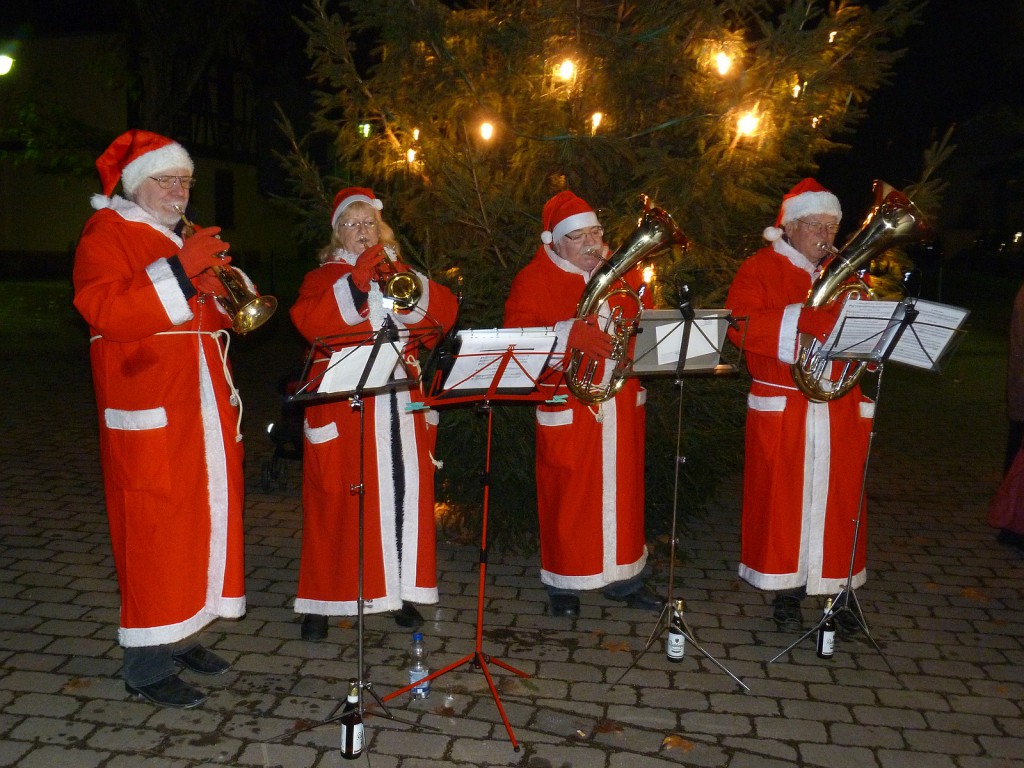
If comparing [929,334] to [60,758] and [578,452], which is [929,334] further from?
[60,758]

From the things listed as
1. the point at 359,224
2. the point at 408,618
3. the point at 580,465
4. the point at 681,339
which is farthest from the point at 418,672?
the point at 359,224

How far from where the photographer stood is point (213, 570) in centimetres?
428

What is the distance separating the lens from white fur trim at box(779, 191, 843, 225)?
4.81 meters

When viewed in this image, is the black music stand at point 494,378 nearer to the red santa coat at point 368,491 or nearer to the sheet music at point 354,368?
the sheet music at point 354,368

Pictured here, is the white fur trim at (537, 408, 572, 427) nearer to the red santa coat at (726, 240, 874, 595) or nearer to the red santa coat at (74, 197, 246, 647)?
the red santa coat at (726, 240, 874, 595)

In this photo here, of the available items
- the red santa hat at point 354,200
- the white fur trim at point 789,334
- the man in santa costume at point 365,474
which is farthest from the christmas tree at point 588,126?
the white fur trim at point 789,334

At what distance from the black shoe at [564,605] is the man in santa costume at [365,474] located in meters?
0.78

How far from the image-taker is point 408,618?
4961 mm

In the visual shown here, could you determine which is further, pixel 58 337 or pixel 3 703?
pixel 58 337

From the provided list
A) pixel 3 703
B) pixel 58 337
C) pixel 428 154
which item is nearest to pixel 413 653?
pixel 3 703

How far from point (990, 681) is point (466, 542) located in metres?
3.23

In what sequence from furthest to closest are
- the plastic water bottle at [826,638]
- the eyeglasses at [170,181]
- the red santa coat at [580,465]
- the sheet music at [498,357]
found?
the red santa coat at [580,465]
the plastic water bottle at [826,638]
the eyeglasses at [170,181]
the sheet music at [498,357]

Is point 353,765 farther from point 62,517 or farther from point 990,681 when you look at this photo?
point 62,517

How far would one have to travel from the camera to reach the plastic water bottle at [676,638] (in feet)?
15.0
